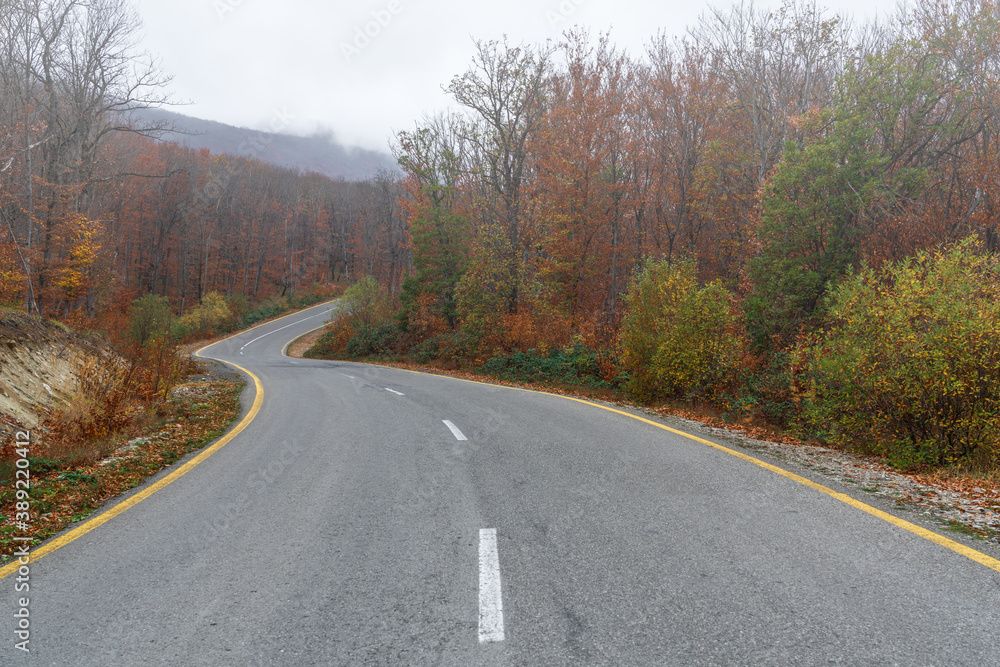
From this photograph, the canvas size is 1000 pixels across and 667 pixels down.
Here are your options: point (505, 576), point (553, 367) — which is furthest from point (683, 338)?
point (505, 576)

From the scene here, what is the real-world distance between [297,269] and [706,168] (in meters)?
58.8

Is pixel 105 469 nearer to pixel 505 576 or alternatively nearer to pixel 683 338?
pixel 505 576

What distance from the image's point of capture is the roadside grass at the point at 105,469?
14.1 feet

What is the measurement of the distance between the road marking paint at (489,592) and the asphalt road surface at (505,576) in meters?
0.01

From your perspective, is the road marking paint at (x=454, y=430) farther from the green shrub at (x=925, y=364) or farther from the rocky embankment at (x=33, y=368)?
the rocky embankment at (x=33, y=368)

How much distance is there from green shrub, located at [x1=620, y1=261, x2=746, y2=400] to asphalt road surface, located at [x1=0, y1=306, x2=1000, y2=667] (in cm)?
615

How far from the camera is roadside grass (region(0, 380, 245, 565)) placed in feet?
14.1

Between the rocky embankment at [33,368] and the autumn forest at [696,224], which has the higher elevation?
the autumn forest at [696,224]

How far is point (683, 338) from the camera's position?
11.8m

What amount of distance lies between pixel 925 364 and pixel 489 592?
19.7 ft

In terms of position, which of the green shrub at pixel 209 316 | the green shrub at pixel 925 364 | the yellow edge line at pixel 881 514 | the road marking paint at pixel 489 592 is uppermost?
the green shrub at pixel 925 364

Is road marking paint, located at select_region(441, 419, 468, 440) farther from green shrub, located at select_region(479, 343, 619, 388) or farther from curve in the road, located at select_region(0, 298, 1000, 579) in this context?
green shrub, located at select_region(479, 343, 619, 388)

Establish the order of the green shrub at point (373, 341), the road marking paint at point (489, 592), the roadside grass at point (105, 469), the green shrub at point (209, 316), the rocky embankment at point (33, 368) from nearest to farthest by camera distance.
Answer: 1. the road marking paint at point (489, 592)
2. the roadside grass at point (105, 469)
3. the rocky embankment at point (33, 368)
4. the green shrub at point (373, 341)
5. the green shrub at point (209, 316)

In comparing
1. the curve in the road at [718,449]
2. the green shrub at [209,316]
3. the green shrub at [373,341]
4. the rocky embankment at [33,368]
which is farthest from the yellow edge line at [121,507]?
the green shrub at [209,316]
